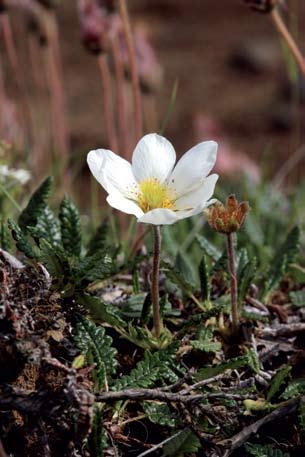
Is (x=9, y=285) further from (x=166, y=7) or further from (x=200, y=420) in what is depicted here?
(x=166, y=7)

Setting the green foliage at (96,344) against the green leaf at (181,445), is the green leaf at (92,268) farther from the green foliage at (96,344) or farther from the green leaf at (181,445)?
the green leaf at (181,445)

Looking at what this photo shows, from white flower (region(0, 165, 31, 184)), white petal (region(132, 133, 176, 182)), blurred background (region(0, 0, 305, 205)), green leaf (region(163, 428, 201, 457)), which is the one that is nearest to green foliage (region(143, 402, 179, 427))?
green leaf (region(163, 428, 201, 457))

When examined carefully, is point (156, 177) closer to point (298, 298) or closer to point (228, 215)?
point (228, 215)

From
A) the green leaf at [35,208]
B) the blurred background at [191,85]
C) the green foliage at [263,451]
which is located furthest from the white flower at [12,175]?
the blurred background at [191,85]

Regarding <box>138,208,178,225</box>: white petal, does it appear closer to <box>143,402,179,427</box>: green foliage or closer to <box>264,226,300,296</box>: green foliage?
<box>143,402,179,427</box>: green foliage

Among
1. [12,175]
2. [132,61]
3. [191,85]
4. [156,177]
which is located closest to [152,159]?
[156,177]

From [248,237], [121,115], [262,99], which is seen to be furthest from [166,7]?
[248,237]

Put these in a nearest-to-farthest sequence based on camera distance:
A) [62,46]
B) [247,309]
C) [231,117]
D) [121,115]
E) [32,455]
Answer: [32,455], [247,309], [121,115], [231,117], [62,46]
